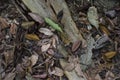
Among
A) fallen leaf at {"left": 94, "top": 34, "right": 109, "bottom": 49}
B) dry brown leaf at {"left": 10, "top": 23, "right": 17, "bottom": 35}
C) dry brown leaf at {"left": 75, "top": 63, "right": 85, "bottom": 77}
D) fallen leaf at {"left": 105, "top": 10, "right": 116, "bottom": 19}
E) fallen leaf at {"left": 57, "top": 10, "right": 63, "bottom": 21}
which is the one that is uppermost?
dry brown leaf at {"left": 10, "top": 23, "right": 17, "bottom": 35}

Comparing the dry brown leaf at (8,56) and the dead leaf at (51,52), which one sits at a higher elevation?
the dry brown leaf at (8,56)

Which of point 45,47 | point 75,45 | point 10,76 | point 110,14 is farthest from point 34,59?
point 110,14

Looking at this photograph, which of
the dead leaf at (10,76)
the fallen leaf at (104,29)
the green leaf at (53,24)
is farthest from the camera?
the fallen leaf at (104,29)

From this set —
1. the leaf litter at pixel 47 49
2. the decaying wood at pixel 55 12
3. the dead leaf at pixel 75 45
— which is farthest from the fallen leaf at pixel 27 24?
the dead leaf at pixel 75 45

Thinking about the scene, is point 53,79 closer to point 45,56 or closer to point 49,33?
point 45,56

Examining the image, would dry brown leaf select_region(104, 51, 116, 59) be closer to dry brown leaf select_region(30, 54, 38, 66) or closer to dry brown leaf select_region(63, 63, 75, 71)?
dry brown leaf select_region(63, 63, 75, 71)

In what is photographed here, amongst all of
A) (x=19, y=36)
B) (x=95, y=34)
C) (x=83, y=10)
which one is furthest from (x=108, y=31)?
(x=19, y=36)

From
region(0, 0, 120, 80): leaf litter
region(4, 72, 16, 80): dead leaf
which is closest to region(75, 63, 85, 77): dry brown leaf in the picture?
region(0, 0, 120, 80): leaf litter

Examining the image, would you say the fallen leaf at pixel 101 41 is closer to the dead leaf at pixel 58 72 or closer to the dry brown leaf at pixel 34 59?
the dead leaf at pixel 58 72
